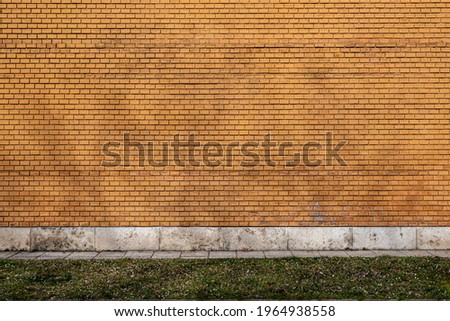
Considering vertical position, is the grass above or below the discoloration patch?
below

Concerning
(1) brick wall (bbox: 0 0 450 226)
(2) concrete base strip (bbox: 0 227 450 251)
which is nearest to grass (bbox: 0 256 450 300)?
(2) concrete base strip (bbox: 0 227 450 251)

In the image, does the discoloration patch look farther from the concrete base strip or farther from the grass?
the grass

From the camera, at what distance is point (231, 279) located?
4.80 m

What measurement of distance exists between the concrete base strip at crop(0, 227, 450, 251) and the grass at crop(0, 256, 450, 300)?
24.3 inches

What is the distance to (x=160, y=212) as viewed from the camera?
6.39m

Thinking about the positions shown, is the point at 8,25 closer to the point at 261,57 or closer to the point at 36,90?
the point at 36,90

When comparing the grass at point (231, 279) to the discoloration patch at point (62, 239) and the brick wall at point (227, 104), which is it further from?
the brick wall at point (227, 104)

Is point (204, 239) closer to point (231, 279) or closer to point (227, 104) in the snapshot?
point (231, 279)

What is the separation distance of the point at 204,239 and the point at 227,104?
2323mm

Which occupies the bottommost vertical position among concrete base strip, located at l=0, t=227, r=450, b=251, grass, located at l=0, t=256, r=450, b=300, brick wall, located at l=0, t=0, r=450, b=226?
grass, located at l=0, t=256, r=450, b=300

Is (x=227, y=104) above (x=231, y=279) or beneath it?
above

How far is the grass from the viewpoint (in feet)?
14.1

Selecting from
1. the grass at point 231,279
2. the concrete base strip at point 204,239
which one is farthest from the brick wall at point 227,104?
the grass at point 231,279

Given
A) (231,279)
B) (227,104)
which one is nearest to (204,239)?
(231,279)
